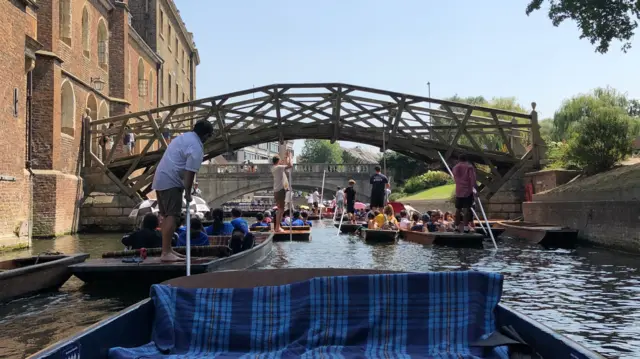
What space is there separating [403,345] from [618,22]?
1264cm

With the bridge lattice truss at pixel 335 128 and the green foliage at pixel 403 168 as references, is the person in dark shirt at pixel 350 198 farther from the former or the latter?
the green foliage at pixel 403 168

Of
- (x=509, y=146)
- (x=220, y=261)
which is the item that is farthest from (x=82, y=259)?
(x=509, y=146)

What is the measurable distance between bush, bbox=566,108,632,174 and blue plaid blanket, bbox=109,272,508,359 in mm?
12403

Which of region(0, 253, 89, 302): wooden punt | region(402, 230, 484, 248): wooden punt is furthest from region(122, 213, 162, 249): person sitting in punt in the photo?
region(402, 230, 484, 248): wooden punt

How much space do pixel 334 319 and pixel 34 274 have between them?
4878mm

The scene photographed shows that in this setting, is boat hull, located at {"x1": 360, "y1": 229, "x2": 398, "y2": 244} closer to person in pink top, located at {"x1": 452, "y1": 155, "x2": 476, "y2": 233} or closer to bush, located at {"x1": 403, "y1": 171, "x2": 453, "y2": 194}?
person in pink top, located at {"x1": 452, "y1": 155, "x2": 476, "y2": 233}

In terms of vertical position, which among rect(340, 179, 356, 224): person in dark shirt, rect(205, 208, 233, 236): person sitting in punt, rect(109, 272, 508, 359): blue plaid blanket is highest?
rect(340, 179, 356, 224): person in dark shirt

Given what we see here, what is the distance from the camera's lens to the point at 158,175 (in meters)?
6.21

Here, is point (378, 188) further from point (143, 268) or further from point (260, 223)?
point (143, 268)

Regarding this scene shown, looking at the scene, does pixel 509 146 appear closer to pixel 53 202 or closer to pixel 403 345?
pixel 53 202

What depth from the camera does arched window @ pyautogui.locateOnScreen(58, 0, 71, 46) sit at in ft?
60.8

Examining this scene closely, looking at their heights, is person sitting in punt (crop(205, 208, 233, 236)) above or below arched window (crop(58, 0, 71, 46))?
below

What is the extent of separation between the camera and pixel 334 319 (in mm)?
3064

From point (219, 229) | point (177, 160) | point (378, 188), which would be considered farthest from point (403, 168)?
point (177, 160)
